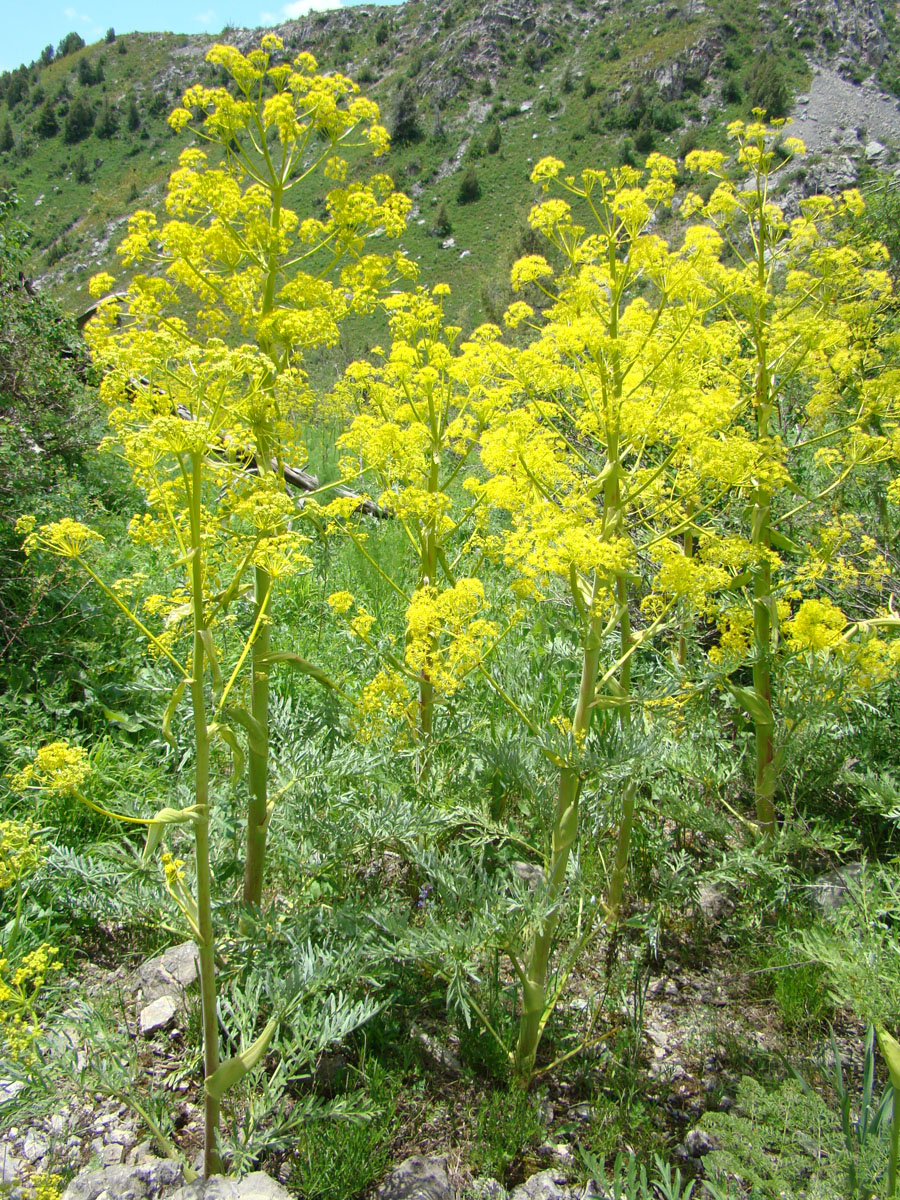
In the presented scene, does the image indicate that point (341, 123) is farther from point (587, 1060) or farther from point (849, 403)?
point (849, 403)

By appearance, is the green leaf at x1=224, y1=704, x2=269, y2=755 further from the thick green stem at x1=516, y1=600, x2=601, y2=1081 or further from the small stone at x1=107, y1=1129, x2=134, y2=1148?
the small stone at x1=107, y1=1129, x2=134, y2=1148

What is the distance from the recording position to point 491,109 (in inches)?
2744

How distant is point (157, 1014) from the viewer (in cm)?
256

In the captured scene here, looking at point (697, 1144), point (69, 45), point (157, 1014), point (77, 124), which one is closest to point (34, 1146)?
point (157, 1014)

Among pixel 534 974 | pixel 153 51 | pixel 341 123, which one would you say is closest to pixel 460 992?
pixel 534 974

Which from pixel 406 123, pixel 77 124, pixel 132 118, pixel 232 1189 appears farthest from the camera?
pixel 77 124

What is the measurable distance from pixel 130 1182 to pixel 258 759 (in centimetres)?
125

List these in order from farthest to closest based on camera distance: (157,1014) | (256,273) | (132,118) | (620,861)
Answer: (132,118), (620,861), (157,1014), (256,273)

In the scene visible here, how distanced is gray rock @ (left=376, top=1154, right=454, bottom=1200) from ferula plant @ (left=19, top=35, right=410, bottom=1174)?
0.52 meters

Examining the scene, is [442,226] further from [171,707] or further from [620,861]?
[171,707]

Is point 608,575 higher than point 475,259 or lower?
lower

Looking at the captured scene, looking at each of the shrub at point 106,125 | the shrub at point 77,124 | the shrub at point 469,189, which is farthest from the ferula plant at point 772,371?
the shrub at point 77,124

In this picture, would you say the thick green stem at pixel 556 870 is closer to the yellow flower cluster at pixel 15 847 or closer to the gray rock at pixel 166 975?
the gray rock at pixel 166 975

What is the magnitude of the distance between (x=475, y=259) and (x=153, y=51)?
94269 millimetres
